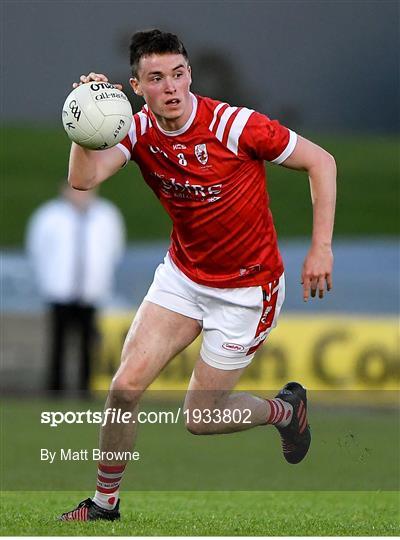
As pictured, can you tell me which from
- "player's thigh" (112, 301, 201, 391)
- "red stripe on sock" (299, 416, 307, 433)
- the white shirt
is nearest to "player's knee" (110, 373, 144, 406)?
"player's thigh" (112, 301, 201, 391)

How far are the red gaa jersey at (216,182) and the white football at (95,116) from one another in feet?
0.93

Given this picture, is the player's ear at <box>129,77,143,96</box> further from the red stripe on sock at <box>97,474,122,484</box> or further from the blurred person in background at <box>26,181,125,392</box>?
the blurred person in background at <box>26,181,125,392</box>

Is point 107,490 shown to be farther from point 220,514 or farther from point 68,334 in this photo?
point 68,334

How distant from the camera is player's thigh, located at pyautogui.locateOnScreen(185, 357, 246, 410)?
7570 millimetres

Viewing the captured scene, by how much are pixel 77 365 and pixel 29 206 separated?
16513 millimetres

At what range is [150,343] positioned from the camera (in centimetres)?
730

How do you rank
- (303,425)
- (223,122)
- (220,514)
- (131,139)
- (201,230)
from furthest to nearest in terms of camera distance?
(303,425)
(220,514)
(201,230)
(131,139)
(223,122)

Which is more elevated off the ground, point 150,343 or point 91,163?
point 91,163

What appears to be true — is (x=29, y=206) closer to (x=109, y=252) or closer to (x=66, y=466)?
(x=109, y=252)

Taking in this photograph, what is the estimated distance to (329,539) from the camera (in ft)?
21.3

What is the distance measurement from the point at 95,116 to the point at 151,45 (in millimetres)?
539

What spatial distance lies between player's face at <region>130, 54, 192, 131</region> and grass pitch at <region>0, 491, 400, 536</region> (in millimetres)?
2254

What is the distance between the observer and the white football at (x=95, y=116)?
271 inches

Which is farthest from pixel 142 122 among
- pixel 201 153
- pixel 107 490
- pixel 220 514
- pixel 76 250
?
pixel 76 250
